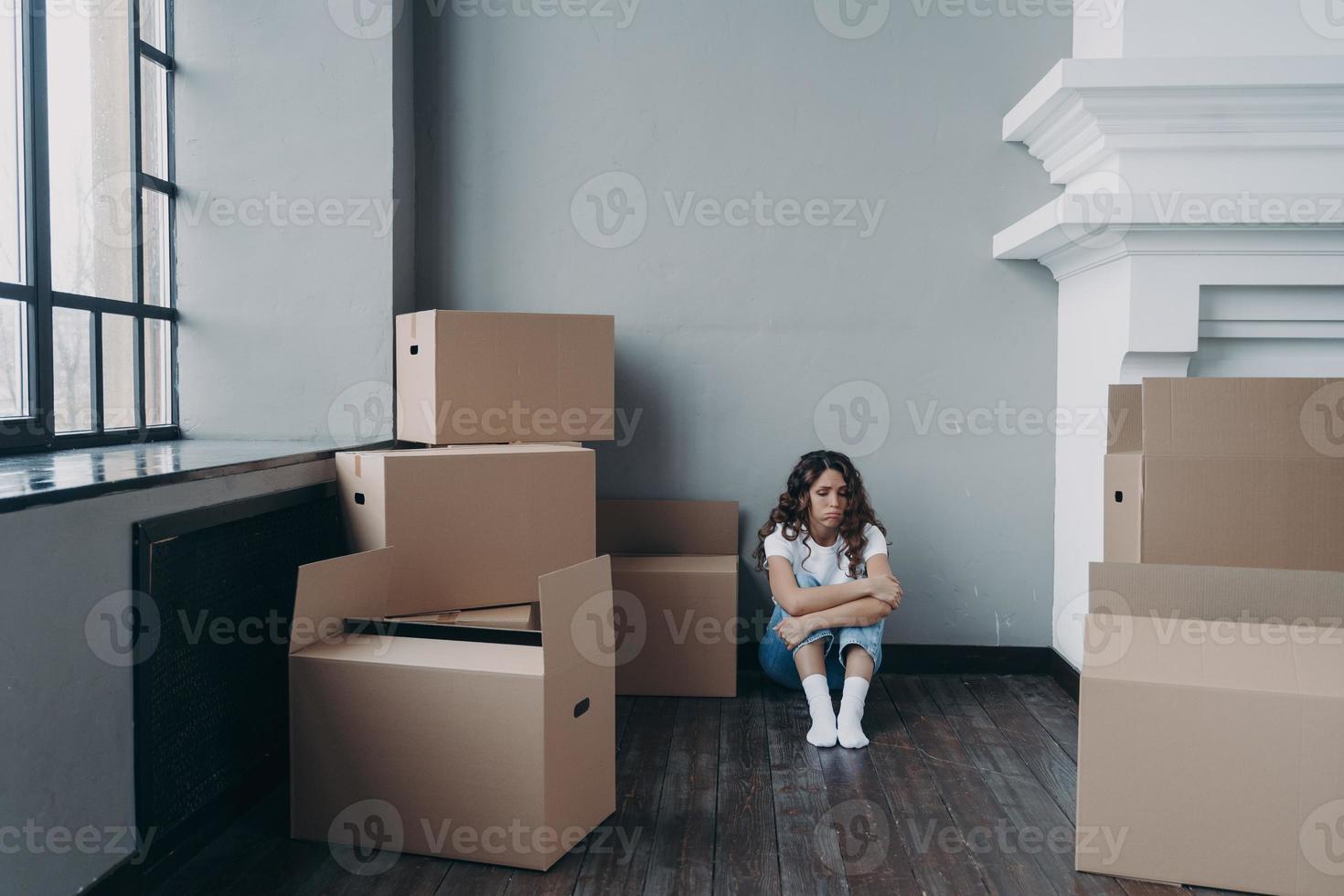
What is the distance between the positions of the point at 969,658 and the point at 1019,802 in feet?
3.05

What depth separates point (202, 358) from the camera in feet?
8.89

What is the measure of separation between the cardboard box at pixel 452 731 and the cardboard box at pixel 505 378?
0.65 metres

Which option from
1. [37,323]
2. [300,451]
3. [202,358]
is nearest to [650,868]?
[300,451]

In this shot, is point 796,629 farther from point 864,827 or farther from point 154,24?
point 154,24

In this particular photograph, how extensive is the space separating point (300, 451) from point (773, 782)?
1.35 m

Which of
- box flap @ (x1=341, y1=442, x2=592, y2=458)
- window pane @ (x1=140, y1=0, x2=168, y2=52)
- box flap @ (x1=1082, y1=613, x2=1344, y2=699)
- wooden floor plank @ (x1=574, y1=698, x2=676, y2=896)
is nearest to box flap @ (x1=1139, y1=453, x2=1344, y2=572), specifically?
box flap @ (x1=1082, y1=613, x2=1344, y2=699)

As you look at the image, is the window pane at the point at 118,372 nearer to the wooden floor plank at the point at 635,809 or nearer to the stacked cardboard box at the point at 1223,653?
the wooden floor plank at the point at 635,809

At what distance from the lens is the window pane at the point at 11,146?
6.38 ft

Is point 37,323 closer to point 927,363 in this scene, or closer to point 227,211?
point 227,211

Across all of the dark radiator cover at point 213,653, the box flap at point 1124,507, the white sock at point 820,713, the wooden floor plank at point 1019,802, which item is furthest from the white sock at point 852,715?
the dark radiator cover at point 213,653

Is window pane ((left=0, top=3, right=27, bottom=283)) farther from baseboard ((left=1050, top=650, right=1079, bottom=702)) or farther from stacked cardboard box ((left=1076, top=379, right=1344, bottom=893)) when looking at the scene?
baseboard ((left=1050, top=650, right=1079, bottom=702))

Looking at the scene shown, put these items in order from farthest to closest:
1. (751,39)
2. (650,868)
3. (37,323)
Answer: (751,39), (37,323), (650,868)

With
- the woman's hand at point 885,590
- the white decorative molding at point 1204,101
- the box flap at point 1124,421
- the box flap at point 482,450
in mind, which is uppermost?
the white decorative molding at point 1204,101

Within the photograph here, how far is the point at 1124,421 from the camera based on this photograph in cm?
210
